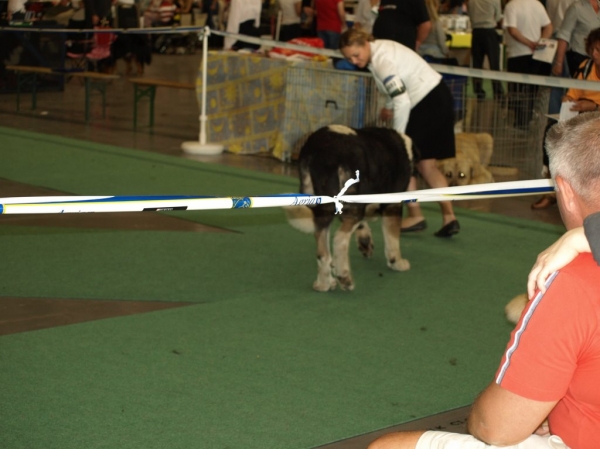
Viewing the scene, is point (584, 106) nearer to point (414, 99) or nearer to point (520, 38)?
point (414, 99)

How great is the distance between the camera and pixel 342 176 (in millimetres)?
5207

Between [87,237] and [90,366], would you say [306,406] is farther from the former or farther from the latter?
[87,237]

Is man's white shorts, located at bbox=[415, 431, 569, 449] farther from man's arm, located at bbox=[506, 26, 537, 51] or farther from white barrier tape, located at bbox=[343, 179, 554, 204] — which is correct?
man's arm, located at bbox=[506, 26, 537, 51]

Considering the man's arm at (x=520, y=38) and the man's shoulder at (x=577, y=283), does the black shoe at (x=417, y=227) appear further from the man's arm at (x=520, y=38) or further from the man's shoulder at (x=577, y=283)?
the man's shoulder at (x=577, y=283)

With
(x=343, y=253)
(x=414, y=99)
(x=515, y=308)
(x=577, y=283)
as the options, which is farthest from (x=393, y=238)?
(x=577, y=283)

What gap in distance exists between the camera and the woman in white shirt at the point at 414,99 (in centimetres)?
615

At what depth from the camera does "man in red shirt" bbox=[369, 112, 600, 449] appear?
179 centimetres

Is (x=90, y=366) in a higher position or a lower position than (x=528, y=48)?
lower

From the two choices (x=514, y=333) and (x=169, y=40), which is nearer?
(x=514, y=333)

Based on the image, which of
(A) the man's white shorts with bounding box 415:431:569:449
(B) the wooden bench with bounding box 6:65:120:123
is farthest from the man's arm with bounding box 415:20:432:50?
(A) the man's white shorts with bounding box 415:431:569:449

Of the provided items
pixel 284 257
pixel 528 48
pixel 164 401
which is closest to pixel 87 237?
pixel 284 257

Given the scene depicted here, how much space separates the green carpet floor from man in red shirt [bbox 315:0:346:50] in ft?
21.2

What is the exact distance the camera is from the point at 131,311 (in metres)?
4.89

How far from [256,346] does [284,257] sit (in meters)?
1.80
